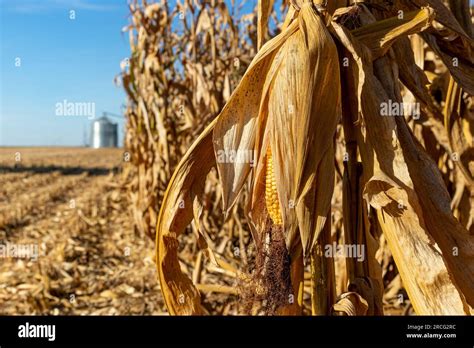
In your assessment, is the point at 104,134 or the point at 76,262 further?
the point at 104,134

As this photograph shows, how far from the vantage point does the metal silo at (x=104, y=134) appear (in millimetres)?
37438

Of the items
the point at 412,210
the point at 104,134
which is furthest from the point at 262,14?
the point at 104,134

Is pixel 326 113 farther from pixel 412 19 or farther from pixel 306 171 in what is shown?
pixel 412 19

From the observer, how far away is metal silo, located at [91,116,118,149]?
37.4 meters

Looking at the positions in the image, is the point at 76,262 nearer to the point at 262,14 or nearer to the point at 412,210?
the point at 262,14

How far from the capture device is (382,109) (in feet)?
5.34

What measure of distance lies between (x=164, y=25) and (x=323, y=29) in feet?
16.4

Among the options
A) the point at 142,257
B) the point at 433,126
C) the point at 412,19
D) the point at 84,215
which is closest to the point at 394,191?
the point at 412,19

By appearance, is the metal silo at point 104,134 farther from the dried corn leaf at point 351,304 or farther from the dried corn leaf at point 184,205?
the dried corn leaf at point 351,304

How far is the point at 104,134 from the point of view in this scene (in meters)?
37.9

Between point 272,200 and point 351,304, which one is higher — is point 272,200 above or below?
above

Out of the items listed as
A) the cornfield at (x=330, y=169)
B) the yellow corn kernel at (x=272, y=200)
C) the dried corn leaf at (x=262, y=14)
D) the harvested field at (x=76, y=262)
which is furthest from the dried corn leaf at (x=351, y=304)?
the harvested field at (x=76, y=262)

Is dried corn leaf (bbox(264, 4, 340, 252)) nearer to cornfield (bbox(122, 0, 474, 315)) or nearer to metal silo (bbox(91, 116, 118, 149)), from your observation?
cornfield (bbox(122, 0, 474, 315))

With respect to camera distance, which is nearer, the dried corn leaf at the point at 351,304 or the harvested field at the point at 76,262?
the dried corn leaf at the point at 351,304
